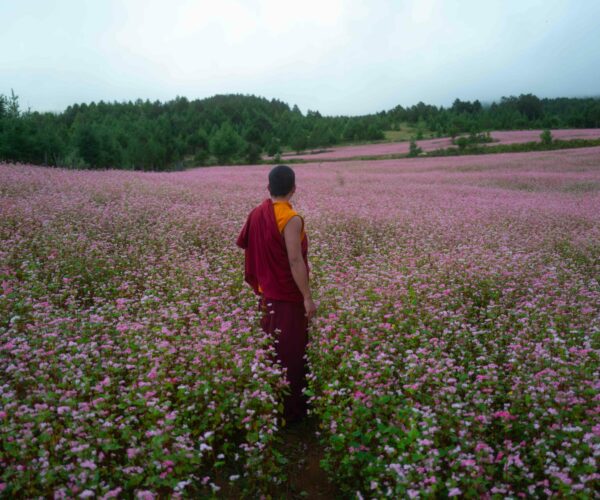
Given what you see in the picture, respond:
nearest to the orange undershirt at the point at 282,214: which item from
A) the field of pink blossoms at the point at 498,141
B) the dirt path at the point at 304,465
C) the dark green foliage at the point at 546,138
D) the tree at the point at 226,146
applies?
the dirt path at the point at 304,465

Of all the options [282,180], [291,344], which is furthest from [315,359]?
[282,180]

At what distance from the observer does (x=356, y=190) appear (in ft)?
56.6

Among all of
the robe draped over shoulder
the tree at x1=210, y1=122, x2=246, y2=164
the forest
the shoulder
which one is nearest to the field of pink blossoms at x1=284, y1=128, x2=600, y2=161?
the forest

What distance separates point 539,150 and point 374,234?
33680 mm

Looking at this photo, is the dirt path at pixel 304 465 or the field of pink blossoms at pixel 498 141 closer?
the dirt path at pixel 304 465

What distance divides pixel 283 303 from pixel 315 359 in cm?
65

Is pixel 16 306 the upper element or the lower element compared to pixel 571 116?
lower

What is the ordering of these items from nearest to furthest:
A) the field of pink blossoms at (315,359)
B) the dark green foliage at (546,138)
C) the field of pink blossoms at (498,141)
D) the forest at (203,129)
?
the field of pink blossoms at (315,359) → the forest at (203,129) → the dark green foliage at (546,138) → the field of pink blossoms at (498,141)

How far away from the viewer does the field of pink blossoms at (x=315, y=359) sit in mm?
2885

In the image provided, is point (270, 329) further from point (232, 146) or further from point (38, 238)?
point (232, 146)

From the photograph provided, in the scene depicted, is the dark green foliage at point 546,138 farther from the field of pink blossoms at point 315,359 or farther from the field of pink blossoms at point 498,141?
the field of pink blossoms at point 315,359

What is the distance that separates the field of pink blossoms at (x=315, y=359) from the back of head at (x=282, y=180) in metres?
1.41

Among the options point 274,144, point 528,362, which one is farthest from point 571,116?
point 528,362

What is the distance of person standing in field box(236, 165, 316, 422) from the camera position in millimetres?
4441
